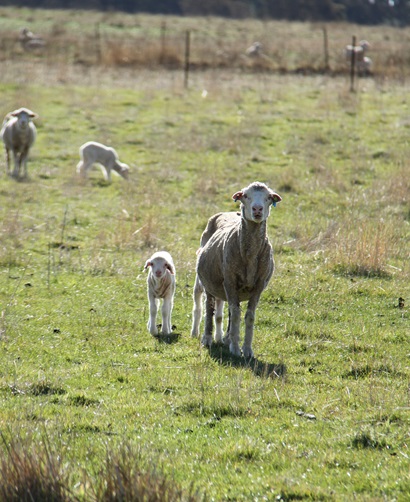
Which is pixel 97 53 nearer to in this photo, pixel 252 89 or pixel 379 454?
pixel 252 89

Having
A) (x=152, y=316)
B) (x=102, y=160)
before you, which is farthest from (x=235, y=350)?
(x=102, y=160)

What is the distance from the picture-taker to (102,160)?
1797cm

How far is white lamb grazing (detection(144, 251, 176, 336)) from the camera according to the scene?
943cm

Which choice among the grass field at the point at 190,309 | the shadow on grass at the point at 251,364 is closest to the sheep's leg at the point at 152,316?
the grass field at the point at 190,309

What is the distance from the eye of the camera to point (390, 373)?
25.6 feet

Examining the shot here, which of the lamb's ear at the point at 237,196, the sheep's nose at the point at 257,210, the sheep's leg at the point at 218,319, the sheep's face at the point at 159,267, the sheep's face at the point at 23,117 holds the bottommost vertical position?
the sheep's leg at the point at 218,319

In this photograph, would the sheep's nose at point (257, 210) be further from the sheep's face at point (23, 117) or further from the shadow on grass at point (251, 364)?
the sheep's face at point (23, 117)

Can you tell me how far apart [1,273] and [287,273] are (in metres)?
3.86

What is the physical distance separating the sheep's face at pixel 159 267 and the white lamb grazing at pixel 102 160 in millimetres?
8144

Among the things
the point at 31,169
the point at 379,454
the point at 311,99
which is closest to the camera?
the point at 379,454

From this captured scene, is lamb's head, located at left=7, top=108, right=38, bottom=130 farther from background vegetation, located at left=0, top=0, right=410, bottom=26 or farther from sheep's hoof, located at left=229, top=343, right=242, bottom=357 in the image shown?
background vegetation, located at left=0, top=0, right=410, bottom=26

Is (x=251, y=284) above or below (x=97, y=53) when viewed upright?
below

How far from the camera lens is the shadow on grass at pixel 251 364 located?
7.65m

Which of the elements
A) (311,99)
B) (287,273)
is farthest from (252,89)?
(287,273)
